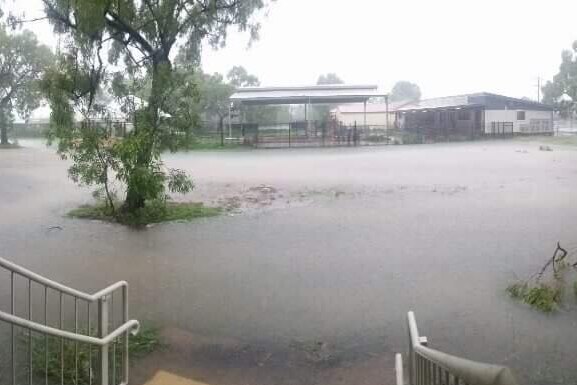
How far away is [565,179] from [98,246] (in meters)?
12.8

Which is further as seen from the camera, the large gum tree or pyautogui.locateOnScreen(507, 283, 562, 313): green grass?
the large gum tree

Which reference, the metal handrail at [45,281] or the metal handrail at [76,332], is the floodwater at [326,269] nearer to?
the metal handrail at [76,332]

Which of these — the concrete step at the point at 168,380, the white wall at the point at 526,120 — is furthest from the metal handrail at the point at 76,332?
the white wall at the point at 526,120

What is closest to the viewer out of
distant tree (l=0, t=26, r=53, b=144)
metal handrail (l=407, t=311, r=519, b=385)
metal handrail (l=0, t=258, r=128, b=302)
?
metal handrail (l=407, t=311, r=519, b=385)

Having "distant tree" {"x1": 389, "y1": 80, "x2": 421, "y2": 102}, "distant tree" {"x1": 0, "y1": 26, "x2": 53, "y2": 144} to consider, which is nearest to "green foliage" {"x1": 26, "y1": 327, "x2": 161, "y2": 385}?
"distant tree" {"x1": 0, "y1": 26, "x2": 53, "y2": 144}

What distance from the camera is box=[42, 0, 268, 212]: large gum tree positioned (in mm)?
9734

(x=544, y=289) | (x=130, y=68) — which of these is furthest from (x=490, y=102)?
(x=544, y=289)

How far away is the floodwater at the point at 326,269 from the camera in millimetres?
4695

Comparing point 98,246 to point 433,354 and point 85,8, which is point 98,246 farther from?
point 433,354

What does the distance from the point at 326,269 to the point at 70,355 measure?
3677mm

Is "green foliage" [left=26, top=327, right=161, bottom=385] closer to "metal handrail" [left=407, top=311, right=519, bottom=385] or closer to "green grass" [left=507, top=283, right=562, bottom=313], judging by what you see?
"metal handrail" [left=407, top=311, right=519, bottom=385]

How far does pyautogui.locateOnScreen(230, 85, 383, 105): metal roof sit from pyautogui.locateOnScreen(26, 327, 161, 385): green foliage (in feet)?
104

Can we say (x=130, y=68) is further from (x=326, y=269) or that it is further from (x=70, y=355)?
(x=70, y=355)

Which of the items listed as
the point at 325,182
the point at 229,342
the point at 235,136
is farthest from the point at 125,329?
Result: the point at 235,136
